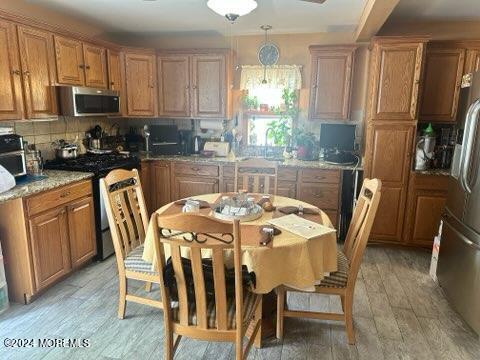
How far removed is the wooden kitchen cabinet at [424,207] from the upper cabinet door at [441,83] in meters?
0.67

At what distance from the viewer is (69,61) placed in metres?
3.12

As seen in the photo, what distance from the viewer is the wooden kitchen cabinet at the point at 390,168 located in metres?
3.35

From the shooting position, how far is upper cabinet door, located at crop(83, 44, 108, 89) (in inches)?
131

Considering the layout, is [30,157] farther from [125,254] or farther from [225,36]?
[225,36]

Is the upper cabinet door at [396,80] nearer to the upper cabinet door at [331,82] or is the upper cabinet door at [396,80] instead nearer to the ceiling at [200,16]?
the upper cabinet door at [331,82]

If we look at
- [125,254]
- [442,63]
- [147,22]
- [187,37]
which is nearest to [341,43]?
[442,63]

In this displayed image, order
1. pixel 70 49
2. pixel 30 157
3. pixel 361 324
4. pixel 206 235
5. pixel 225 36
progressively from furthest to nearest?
1. pixel 225 36
2. pixel 70 49
3. pixel 30 157
4. pixel 361 324
5. pixel 206 235

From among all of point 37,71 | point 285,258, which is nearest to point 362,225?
point 285,258

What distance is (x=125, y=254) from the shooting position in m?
2.32

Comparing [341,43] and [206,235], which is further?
[341,43]

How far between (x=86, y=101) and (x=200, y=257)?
2.40 m

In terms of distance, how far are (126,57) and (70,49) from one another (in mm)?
803

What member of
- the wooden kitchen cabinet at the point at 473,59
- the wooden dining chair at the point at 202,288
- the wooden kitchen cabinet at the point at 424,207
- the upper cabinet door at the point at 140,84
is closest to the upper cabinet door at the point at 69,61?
the upper cabinet door at the point at 140,84

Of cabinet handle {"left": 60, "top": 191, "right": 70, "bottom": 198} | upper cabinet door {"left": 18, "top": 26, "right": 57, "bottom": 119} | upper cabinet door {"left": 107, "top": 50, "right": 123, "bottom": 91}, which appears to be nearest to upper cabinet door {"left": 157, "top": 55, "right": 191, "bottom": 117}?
upper cabinet door {"left": 107, "top": 50, "right": 123, "bottom": 91}
